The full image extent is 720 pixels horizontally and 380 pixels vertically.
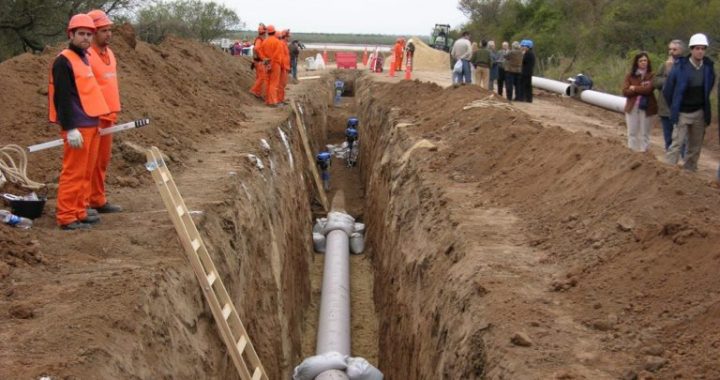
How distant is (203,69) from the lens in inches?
759

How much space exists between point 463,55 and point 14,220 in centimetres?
1409

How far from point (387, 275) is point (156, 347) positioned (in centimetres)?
619

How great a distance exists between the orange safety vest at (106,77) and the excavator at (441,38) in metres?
42.8

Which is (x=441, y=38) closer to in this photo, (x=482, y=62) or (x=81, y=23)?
(x=482, y=62)

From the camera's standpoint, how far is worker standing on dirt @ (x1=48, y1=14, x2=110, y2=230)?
6.70 metres

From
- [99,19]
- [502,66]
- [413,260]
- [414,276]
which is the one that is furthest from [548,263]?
[502,66]

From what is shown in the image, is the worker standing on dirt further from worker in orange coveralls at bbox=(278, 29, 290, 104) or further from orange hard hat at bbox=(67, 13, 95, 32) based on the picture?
worker in orange coveralls at bbox=(278, 29, 290, 104)

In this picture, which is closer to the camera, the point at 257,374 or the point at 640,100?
the point at 257,374

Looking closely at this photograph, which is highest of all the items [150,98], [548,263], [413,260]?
[150,98]

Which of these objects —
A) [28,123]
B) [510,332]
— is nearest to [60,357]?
[510,332]

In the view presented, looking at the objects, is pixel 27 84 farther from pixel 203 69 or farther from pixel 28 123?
pixel 203 69

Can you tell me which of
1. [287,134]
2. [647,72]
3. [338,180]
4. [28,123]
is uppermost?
[647,72]

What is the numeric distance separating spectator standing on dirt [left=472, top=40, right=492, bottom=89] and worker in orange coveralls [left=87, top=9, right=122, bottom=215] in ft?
44.5

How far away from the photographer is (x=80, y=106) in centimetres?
684
